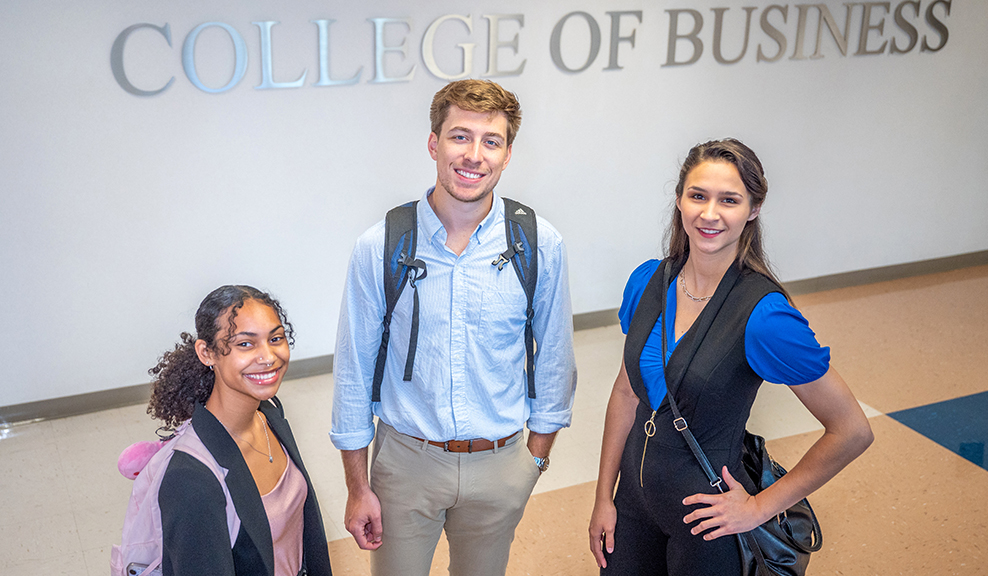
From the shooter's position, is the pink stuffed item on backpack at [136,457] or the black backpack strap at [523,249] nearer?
the pink stuffed item on backpack at [136,457]

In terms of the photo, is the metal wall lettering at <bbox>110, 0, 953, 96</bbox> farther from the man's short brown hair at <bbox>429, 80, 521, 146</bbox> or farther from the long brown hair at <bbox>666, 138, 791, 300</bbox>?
the long brown hair at <bbox>666, 138, 791, 300</bbox>

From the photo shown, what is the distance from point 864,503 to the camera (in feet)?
11.7

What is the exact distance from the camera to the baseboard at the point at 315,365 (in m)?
4.25

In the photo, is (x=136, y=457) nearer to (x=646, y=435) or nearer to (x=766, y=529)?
(x=646, y=435)

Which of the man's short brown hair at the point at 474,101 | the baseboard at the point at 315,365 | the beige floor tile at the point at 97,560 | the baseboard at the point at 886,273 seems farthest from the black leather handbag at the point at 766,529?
the baseboard at the point at 886,273

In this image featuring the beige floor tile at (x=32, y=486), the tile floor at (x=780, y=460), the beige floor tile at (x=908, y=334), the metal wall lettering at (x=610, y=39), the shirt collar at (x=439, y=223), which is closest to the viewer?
the shirt collar at (x=439, y=223)

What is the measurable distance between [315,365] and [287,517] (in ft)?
9.36

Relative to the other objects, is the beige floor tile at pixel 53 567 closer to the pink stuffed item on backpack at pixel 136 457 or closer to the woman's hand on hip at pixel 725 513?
the pink stuffed item on backpack at pixel 136 457

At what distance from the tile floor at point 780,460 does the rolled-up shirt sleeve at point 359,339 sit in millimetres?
1248

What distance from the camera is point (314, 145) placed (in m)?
4.40

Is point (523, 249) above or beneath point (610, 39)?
beneath

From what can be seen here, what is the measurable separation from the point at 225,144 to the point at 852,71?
13.7 feet

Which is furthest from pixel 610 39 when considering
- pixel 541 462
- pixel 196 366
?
pixel 196 366

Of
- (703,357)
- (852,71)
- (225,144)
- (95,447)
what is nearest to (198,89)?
(225,144)
